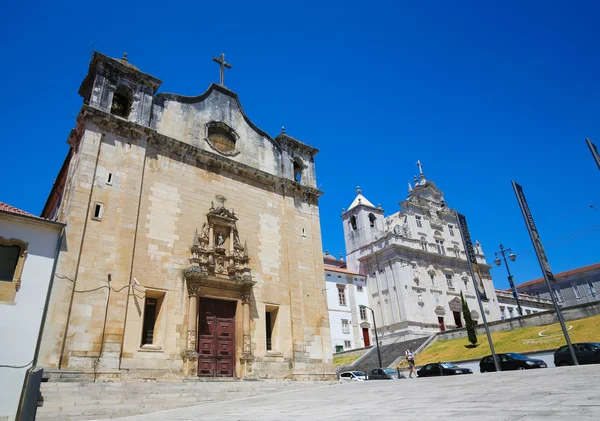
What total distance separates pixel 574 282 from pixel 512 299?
11728 mm

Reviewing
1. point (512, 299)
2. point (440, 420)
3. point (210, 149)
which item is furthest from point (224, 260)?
point (512, 299)

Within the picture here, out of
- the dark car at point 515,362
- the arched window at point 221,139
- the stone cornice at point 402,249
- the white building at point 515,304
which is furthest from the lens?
the white building at point 515,304

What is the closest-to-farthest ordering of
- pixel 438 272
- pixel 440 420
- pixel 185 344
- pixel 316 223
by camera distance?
1. pixel 440 420
2. pixel 185 344
3. pixel 316 223
4. pixel 438 272

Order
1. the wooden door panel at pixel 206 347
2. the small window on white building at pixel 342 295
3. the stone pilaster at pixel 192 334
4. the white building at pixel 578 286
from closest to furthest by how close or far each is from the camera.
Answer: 1. the stone pilaster at pixel 192 334
2. the wooden door panel at pixel 206 347
3. the small window on white building at pixel 342 295
4. the white building at pixel 578 286

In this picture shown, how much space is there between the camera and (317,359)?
20.6m

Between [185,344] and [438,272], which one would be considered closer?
[185,344]

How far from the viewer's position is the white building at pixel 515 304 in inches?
2542

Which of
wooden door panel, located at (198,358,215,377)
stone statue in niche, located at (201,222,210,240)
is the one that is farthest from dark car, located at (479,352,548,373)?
stone statue in niche, located at (201,222,210,240)

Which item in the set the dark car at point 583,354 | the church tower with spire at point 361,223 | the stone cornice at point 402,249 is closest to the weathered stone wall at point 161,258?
the dark car at point 583,354

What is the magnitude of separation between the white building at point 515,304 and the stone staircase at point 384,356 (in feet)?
94.9

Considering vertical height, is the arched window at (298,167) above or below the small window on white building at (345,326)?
above

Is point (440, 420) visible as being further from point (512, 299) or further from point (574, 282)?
point (574, 282)

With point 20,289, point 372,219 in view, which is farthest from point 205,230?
point 372,219

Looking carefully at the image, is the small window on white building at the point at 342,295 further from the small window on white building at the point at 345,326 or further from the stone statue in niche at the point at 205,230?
the stone statue in niche at the point at 205,230
